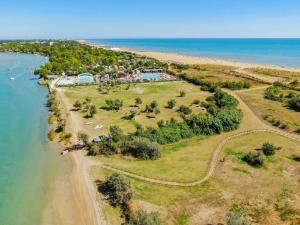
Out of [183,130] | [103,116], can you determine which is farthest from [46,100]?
[183,130]

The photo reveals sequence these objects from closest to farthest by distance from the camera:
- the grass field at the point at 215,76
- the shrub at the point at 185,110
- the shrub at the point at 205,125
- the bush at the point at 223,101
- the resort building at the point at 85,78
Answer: the shrub at the point at 205,125
the shrub at the point at 185,110
the bush at the point at 223,101
the grass field at the point at 215,76
the resort building at the point at 85,78

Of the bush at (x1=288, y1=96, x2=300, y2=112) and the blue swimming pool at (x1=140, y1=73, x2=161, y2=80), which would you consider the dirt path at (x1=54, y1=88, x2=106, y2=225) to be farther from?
the blue swimming pool at (x1=140, y1=73, x2=161, y2=80)

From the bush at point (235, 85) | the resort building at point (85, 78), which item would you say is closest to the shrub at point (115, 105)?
the resort building at point (85, 78)

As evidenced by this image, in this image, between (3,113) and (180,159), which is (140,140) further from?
(3,113)

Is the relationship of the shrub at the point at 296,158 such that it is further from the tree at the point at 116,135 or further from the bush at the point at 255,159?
the tree at the point at 116,135

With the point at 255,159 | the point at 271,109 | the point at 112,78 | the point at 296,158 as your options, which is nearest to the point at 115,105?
the point at 271,109

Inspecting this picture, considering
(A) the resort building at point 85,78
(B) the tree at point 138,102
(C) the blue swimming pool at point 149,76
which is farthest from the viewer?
(C) the blue swimming pool at point 149,76
